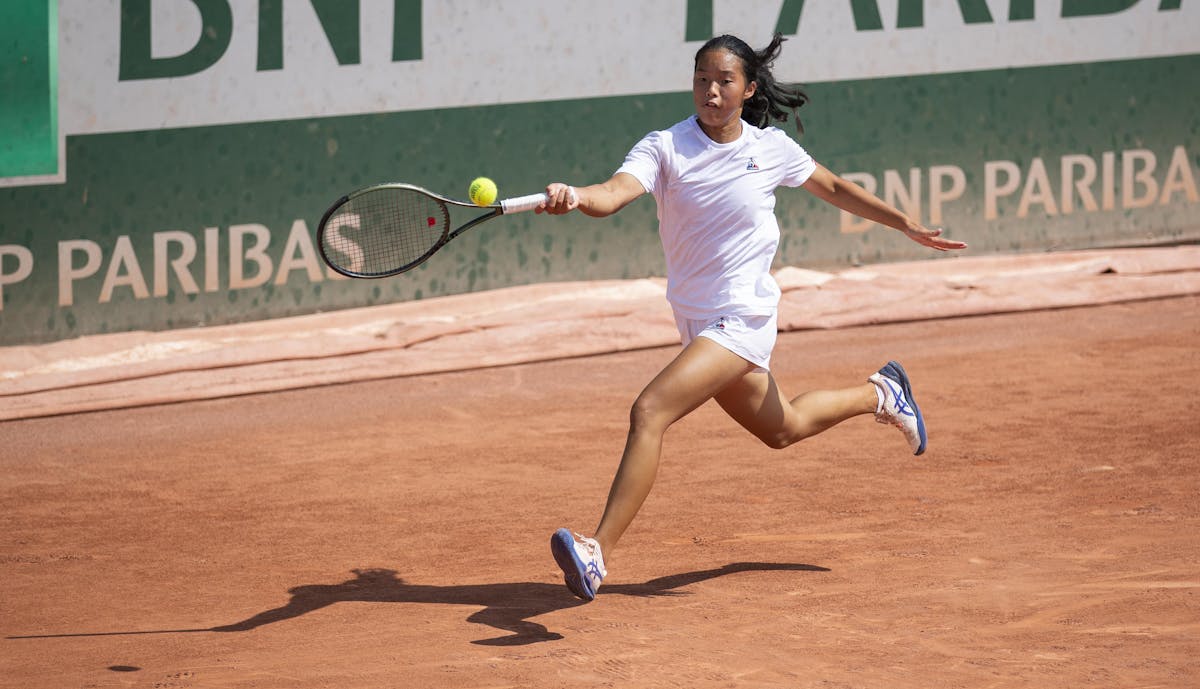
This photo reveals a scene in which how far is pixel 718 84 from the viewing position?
14.9 feet

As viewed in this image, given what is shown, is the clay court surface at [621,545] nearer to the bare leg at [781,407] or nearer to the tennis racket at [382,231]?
the bare leg at [781,407]

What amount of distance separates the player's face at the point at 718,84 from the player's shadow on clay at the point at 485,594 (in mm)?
1449

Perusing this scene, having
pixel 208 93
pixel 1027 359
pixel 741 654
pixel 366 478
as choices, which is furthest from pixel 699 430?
pixel 208 93

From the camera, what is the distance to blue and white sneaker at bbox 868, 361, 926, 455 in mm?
5270

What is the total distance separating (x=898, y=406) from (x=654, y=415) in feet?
4.00

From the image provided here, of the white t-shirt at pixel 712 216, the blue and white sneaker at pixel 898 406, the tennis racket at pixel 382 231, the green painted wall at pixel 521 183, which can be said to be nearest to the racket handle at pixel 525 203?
the tennis racket at pixel 382 231

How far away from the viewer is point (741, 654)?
412 cm

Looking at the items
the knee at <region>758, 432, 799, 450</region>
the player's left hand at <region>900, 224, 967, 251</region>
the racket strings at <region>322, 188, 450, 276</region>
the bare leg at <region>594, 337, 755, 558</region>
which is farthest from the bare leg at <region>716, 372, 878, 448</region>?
the racket strings at <region>322, 188, 450, 276</region>

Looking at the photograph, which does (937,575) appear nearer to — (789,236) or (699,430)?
(699,430)

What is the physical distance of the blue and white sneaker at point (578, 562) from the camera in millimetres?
4184

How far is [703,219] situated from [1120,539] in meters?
1.82

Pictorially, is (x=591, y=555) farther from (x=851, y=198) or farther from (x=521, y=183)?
(x=521, y=183)

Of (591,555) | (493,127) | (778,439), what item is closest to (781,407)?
(778,439)

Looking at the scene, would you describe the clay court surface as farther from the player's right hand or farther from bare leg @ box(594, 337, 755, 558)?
the player's right hand
